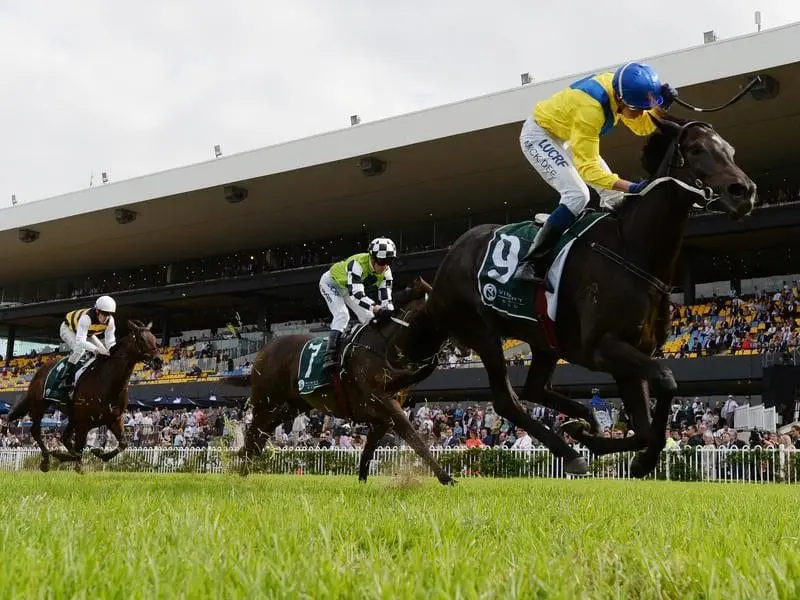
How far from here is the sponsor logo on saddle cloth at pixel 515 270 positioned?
5.82 meters

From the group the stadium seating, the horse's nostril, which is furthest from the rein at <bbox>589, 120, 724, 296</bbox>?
the stadium seating

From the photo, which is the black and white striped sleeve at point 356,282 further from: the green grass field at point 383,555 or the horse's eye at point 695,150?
the green grass field at point 383,555

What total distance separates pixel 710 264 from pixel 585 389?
8.01 m

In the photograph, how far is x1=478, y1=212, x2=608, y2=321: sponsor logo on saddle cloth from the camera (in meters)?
5.82

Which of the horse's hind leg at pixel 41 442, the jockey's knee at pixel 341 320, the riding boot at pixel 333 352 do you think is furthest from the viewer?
the horse's hind leg at pixel 41 442

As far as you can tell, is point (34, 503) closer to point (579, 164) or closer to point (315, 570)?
point (315, 570)

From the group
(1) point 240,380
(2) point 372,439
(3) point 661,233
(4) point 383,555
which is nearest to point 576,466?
(3) point 661,233

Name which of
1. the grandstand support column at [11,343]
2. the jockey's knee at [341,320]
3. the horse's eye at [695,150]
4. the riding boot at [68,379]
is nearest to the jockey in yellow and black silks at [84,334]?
the riding boot at [68,379]

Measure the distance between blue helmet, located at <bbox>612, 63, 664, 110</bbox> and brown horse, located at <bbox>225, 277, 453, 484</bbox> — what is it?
2930 millimetres

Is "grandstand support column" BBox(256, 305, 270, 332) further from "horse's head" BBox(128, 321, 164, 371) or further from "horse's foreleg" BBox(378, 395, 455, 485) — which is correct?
"horse's foreleg" BBox(378, 395, 455, 485)

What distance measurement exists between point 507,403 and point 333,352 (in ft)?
9.14

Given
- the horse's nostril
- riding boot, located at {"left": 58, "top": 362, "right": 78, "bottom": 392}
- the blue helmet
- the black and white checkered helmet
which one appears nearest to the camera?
the horse's nostril

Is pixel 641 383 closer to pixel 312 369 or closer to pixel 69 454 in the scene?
pixel 312 369

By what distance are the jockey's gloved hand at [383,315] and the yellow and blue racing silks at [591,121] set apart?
265cm
